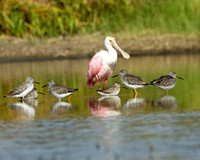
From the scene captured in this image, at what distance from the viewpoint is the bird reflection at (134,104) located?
1089cm

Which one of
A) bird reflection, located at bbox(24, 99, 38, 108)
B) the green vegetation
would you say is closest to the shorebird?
bird reflection, located at bbox(24, 99, 38, 108)

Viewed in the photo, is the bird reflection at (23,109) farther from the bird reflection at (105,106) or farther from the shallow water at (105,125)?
the bird reflection at (105,106)

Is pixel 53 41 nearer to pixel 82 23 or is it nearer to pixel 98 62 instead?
pixel 82 23

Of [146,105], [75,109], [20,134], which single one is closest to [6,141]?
[20,134]

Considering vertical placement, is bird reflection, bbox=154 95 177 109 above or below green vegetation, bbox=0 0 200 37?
below

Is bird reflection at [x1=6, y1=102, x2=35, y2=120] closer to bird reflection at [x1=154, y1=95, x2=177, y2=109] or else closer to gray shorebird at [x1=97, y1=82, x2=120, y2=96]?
gray shorebird at [x1=97, y1=82, x2=120, y2=96]

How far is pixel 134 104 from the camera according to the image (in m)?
11.4

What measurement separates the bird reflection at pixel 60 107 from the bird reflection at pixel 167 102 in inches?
69.9

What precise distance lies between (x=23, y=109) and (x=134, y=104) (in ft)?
7.51

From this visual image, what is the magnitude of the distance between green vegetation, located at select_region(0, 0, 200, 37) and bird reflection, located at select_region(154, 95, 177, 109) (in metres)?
13.2

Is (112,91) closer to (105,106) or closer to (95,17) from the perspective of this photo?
(105,106)

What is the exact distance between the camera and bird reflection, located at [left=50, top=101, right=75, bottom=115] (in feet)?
35.3

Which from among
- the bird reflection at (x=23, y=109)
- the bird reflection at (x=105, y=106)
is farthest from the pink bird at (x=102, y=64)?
the bird reflection at (x=23, y=109)

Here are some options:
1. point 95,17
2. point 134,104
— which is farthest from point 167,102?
point 95,17
